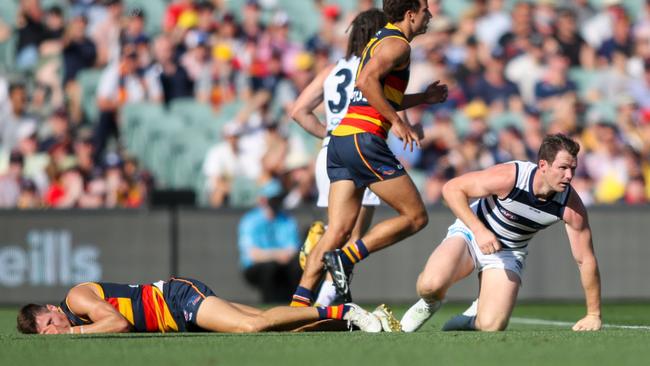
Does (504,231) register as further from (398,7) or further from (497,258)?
(398,7)

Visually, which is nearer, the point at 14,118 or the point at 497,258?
the point at 497,258

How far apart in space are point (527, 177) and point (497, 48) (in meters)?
9.84

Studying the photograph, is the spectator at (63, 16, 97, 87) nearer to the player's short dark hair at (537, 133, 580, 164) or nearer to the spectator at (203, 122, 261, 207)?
the spectator at (203, 122, 261, 207)

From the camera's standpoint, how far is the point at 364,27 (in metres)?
9.43

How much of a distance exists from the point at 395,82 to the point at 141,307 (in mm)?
2291

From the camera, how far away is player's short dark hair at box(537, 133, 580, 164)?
820 centimetres

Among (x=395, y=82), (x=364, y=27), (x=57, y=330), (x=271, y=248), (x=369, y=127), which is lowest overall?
(x=271, y=248)

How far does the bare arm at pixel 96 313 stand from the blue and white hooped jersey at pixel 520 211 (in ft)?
8.86

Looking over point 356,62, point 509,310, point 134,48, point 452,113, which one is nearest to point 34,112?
point 134,48

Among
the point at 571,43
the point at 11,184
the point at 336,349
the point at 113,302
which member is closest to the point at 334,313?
the point at 336,349

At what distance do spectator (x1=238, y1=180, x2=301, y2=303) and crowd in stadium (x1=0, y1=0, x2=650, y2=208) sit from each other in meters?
0.51

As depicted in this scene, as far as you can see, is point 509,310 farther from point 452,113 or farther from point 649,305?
point 452,113

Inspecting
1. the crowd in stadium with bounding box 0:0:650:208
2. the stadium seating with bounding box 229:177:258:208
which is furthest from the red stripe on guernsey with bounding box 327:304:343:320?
the stadium seating with bounding box 229:177:258:208

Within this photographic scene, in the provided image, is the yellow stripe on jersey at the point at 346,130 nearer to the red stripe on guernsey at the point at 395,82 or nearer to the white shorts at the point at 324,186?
the red stripe on guernsey at the point at 395,82
